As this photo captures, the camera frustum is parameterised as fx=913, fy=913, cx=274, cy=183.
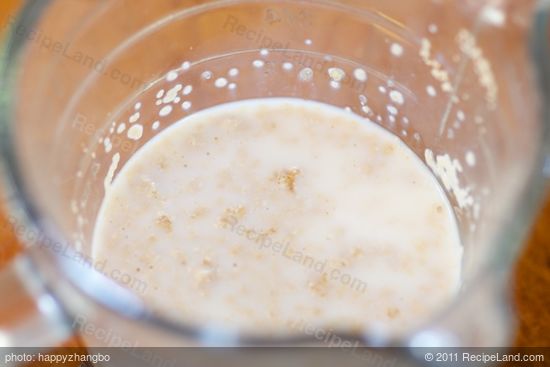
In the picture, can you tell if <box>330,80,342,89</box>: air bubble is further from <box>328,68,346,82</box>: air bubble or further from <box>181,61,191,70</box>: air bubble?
<box>181,61,191,70</box>: air bubble

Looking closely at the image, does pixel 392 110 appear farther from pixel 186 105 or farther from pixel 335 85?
pixel 186 105

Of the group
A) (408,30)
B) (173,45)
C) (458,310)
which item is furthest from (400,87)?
(458,310)

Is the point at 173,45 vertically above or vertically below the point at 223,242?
above

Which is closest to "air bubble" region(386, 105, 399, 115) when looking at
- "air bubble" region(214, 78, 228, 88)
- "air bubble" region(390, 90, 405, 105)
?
"air bubble" region(390, 90, 405, 105)

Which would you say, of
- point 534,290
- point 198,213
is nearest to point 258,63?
point 198,213

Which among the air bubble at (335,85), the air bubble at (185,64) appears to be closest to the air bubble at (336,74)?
the air bubble at (335,85)

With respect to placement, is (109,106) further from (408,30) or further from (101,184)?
(408,30)
